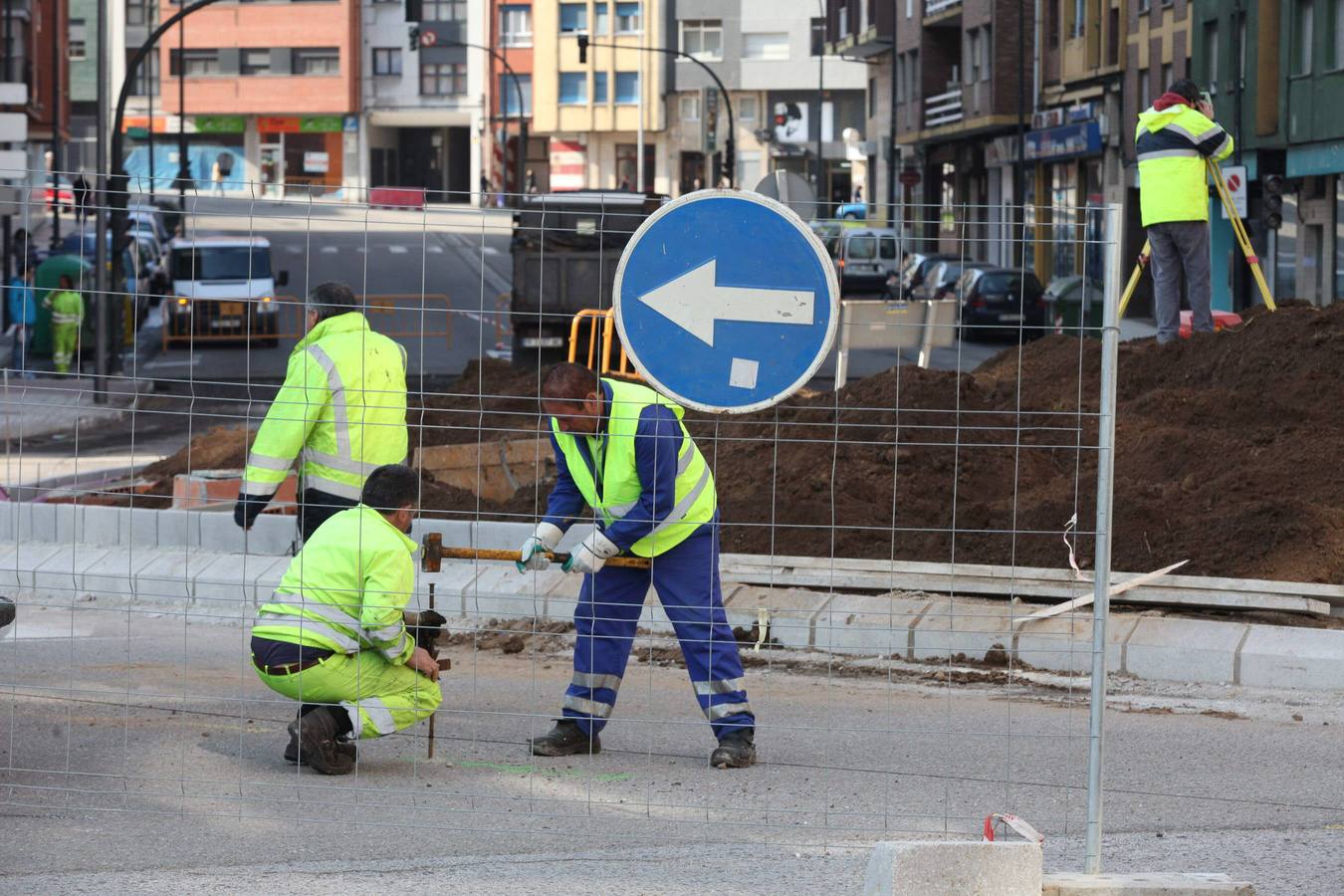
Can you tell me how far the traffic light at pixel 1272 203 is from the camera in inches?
1288

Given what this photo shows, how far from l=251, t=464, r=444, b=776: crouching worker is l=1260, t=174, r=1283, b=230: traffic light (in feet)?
93.8

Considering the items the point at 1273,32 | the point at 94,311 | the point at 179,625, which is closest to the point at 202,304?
the point at 94,311

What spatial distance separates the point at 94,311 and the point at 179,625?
18284mm

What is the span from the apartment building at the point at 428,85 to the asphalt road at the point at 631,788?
85.8 metres

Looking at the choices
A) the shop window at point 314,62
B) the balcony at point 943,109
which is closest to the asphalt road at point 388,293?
the balcony at point 943,109

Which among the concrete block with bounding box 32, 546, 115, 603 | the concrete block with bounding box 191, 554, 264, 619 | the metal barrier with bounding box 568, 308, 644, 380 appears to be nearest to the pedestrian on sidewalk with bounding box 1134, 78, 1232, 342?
the metal barrier with bounding box 568, 308, 644, 380

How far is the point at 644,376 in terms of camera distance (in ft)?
18.3

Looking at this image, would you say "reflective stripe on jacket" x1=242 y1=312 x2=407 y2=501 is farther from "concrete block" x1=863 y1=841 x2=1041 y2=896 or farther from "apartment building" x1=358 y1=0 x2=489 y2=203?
"apartment building" x1=358 y1=0 x2=489 y2=203

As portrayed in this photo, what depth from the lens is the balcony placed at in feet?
191

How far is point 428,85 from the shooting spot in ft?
308

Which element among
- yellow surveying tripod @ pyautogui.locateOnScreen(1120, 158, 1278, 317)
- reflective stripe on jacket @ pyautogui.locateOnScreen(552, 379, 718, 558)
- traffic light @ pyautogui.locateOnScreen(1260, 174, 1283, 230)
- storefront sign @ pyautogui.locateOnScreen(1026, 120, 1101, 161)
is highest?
storefront sign @ pyautogui.locateOnScreen(1026, 120, 1101, 161)

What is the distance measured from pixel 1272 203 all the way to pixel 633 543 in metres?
28.7

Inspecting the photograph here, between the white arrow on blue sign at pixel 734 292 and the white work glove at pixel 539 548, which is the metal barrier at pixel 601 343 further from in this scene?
the white arrow on blue sign at pixel 734 292

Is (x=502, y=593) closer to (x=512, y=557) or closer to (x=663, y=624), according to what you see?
(x=663, y=624)
